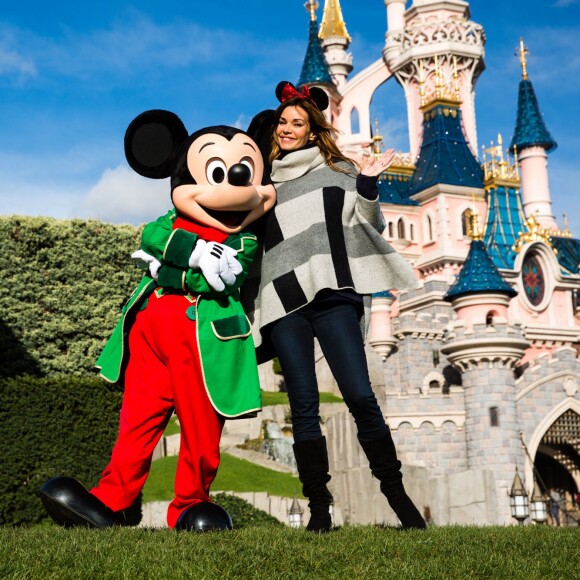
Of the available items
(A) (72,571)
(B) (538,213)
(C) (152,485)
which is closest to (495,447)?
(C) (152,485)

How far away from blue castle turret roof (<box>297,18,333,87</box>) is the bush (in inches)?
824

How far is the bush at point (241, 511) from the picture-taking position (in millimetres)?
14727

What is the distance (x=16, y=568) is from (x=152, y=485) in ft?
43.7

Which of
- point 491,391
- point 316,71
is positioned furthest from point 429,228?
point 491,391

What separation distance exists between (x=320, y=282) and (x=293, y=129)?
98 centimetres

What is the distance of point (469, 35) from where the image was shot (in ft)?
115

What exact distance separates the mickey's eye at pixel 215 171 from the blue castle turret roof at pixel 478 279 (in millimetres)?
19501

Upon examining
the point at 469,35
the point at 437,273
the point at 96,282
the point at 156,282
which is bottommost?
the point at 156,282

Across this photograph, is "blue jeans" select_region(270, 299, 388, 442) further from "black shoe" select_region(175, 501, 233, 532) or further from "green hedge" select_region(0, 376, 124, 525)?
"green hedge" select_region(0, 376, 124, 525)

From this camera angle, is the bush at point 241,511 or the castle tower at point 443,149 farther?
the castle tower at point 443,149

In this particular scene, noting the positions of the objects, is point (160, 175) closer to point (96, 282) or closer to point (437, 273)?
point (96, 282)

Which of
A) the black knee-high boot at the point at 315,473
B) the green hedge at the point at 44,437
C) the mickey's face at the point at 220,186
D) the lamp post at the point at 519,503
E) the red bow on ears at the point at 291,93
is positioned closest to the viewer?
the black knee-high boot at the point at 315,473

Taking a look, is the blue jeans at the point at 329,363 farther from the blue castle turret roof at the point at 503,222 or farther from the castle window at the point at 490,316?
the blue castle turret roof at the point at 503,222

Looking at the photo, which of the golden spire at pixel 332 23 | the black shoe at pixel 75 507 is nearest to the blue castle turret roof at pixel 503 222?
the golden spire at pixel 332 23
